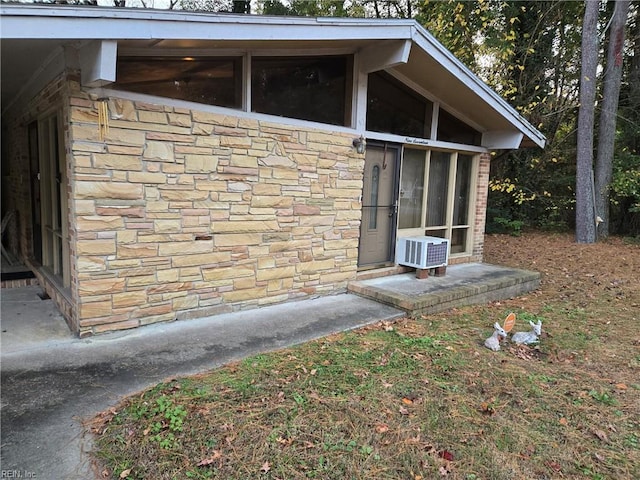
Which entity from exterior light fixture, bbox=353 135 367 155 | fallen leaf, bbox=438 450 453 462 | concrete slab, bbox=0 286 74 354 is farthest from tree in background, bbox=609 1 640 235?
concrete slab, bbox=0 286 74 354

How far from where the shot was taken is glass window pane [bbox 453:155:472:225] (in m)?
7.17

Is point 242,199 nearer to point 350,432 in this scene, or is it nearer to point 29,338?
point 29,338

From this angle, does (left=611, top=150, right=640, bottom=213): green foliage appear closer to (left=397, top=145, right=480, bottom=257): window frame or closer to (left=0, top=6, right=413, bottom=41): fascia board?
(left=397, top=145, right=480, bottom=257): window frame

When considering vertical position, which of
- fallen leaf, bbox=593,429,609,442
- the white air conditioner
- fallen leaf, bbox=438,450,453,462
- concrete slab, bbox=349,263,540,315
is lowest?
fallen leaf, bbox=438,450,453,462

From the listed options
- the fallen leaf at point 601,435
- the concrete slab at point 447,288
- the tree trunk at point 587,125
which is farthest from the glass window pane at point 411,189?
the tree trunk at point 587,125

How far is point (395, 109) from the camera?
5898 mm

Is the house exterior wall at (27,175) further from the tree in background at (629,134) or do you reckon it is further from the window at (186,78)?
the tree in background at (629,134)

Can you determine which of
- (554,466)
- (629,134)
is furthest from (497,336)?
(629,134)

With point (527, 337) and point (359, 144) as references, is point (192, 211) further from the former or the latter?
point (527, 337)

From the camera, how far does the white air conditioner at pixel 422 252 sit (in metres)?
5.94

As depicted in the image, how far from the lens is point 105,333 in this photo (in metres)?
3.72

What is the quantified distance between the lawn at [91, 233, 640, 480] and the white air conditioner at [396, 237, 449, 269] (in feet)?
5.73

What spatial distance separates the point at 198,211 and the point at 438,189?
429 cm

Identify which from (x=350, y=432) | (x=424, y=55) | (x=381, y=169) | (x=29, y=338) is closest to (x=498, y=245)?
(x=381, y=169)
